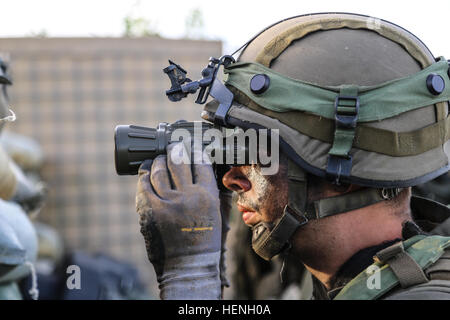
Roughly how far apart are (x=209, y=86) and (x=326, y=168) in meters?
0.59

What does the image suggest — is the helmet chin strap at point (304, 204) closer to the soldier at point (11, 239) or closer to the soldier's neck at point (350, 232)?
the soldier's neck at point (350, 232)

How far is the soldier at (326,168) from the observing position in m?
1.95

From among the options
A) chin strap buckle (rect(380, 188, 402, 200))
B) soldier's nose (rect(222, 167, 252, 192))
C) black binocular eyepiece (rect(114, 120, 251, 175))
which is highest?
black binocular eyepiece (rect(114, 120, 251, 175))

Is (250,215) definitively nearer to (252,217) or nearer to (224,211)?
(252,217)

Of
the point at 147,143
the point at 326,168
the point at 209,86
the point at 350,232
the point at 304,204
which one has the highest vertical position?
the point at 209,86

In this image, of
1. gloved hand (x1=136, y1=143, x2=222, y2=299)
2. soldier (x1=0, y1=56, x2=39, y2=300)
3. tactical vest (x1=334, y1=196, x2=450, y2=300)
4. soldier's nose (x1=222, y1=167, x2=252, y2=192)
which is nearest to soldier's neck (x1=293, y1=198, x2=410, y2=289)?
tactical vest (x1=334, y1=196, x2=450, y2=300)

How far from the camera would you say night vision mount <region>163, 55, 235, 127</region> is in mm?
2201

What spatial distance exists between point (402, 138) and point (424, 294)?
0.60m

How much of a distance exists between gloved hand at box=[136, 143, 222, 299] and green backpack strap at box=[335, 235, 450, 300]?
0.51m

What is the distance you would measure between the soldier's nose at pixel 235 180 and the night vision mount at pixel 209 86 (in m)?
0.21

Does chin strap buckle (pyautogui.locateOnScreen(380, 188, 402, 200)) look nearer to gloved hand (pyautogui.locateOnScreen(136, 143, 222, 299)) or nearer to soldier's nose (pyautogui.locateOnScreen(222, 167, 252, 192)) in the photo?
soldier's nose (pyautogui.locateOnScreen(222, 167, 252, 192))

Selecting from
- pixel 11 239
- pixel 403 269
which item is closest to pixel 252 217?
pixel 403 269

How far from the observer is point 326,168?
2062mm
